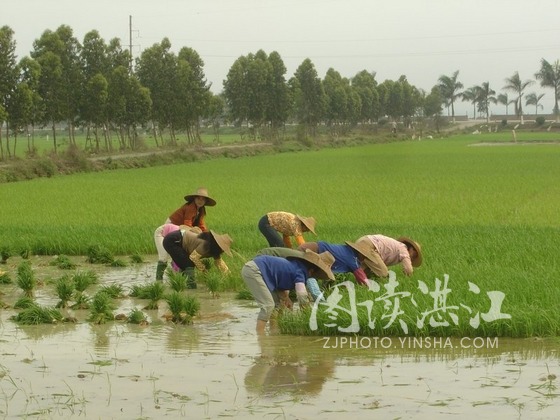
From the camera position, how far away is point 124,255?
13.3 m

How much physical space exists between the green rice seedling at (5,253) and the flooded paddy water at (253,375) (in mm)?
4540

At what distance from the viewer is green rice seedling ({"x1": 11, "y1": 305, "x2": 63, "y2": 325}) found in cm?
852

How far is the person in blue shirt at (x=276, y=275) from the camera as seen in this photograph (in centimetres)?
803

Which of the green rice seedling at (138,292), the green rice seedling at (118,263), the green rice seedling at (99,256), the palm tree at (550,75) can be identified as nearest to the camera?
the green rice seedling at (138,292)

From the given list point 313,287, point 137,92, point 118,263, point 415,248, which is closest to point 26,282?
point 118,263

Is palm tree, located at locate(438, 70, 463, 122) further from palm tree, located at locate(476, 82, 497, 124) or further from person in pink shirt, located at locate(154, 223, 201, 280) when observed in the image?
person in pink shirt, located at locate(154, 223, 201, 280)

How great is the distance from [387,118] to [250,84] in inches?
2012

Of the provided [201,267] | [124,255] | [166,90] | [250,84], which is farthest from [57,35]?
[201,267]

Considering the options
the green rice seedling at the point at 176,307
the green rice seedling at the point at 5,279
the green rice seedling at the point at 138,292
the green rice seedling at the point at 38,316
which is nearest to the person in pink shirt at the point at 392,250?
the green rice seedling at the point at 176,307

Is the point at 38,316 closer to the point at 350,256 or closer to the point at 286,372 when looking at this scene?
the point at 350,256

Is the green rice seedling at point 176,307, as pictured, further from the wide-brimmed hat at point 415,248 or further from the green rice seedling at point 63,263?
the green rice seedling at point 63,263

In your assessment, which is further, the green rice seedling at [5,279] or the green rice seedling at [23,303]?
the green rice seedling at [5,279]

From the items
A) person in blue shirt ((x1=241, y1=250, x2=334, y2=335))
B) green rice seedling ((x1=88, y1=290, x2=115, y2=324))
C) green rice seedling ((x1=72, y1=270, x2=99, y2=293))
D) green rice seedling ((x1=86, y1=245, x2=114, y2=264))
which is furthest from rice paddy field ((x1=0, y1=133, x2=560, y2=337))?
green rice seedling ((x1=88, y1=290, x2=115, y2=324))

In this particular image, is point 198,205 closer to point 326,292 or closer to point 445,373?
point 326,292
